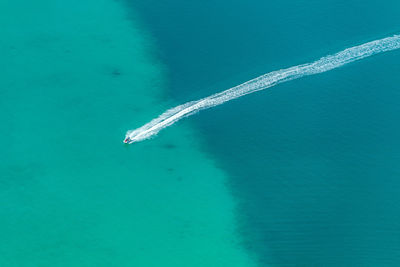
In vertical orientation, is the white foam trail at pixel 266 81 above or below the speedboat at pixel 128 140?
above

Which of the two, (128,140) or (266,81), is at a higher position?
(266,81)

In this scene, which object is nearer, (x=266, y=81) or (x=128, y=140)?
(x=128, y=140)

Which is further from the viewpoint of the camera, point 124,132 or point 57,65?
point 57,65

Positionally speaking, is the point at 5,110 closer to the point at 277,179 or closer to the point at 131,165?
the point at 131,165

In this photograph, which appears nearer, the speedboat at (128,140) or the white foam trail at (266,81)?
the speedboat at (128,140)

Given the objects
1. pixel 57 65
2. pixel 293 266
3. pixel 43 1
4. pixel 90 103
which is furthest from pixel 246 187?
pixel 43 1

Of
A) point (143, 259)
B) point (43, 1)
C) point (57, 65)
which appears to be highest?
point (43, 1)

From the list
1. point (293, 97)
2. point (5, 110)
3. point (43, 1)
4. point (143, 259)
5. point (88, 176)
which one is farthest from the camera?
point (43, 1)

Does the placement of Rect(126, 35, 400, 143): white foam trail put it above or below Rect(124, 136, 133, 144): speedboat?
above
